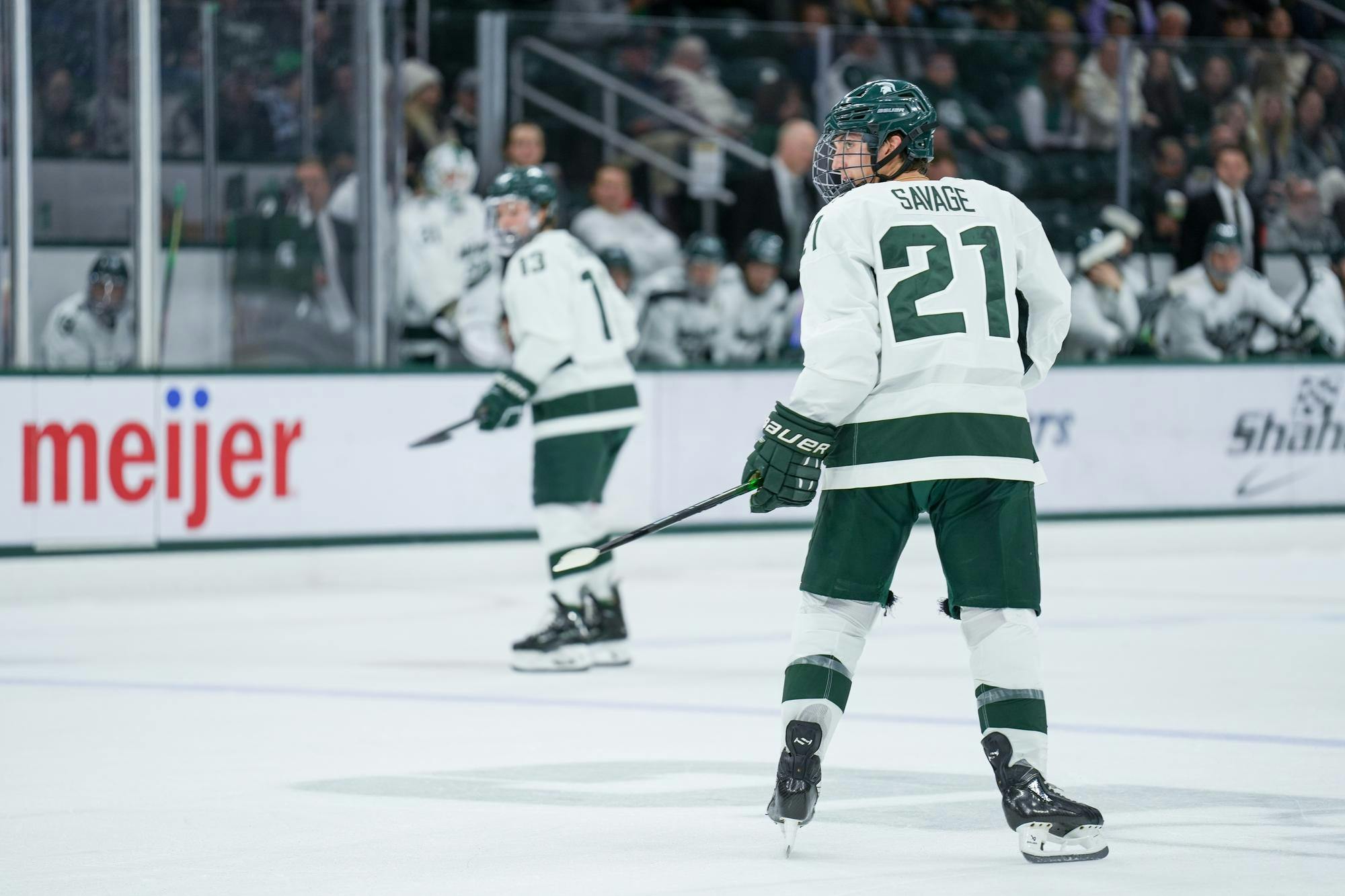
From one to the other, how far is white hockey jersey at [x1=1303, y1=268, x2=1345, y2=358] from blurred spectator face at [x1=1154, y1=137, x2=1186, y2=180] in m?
0.94

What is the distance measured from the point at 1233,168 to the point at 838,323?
854 cm

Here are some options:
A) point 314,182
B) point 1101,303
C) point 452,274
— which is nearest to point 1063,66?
point 1101,303

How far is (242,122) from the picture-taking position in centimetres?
973

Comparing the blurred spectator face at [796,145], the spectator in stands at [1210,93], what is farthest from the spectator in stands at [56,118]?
the spectator in stands at [1210,93]

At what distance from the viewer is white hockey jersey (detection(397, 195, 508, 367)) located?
10.3 m

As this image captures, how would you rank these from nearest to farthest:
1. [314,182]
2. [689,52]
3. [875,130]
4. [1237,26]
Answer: [875,130] → [314,182] → [689,52] → [1237,26]

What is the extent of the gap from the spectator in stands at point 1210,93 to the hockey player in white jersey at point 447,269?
4033 mm

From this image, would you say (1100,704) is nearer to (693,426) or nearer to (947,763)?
(947,763)

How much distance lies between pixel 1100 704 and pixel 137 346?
4.99 meters

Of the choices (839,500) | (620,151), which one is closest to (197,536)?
(620,151)

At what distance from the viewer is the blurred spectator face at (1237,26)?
1373 cm

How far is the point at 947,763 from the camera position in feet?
16.7

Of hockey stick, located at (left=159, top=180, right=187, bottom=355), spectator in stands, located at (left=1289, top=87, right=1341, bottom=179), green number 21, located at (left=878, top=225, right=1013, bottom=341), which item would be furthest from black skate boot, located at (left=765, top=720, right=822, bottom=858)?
spectator in stands, located at (left=1289, top=87, right=1341, bottom=179)

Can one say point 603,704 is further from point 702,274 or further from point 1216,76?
point 1216,76
